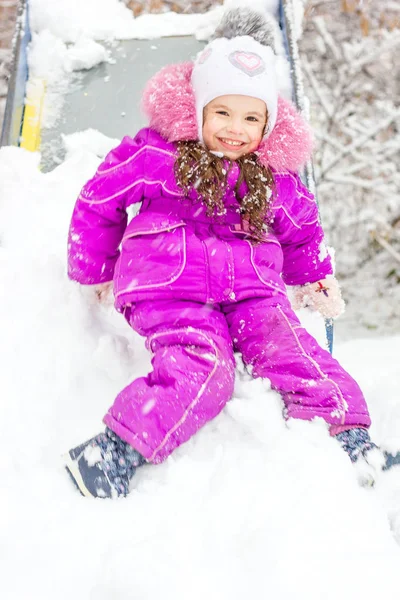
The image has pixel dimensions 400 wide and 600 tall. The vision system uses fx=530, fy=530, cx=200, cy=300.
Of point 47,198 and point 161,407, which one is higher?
point 47,198

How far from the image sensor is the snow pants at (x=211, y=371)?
3.71 feet

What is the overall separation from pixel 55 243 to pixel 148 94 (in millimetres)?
585

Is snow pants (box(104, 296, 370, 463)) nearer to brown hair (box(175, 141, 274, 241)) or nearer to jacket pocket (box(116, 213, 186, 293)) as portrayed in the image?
jacket pocket (box(116, 213, 186, 293))

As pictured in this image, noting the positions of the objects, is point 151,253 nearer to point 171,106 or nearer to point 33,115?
point 171,106

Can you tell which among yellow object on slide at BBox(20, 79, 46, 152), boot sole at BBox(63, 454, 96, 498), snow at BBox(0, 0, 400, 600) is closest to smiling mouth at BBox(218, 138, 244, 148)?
snow at BBox(0, 0, 400, 600)

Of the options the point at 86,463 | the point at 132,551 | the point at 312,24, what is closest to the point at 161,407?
the point at 86,463

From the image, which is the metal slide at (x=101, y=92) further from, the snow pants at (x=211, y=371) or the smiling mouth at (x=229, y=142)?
the snow pants at (x=211, y=371)

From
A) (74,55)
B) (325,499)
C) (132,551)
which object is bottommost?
(132,551)

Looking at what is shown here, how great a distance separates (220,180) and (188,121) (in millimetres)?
191

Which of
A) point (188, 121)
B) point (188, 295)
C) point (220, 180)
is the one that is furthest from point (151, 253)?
point (188, 121)

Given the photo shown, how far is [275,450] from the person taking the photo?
1132mm

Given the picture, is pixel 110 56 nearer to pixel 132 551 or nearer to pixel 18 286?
pixel 18 286

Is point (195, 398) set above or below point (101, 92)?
below

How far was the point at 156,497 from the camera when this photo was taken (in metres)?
1.08
